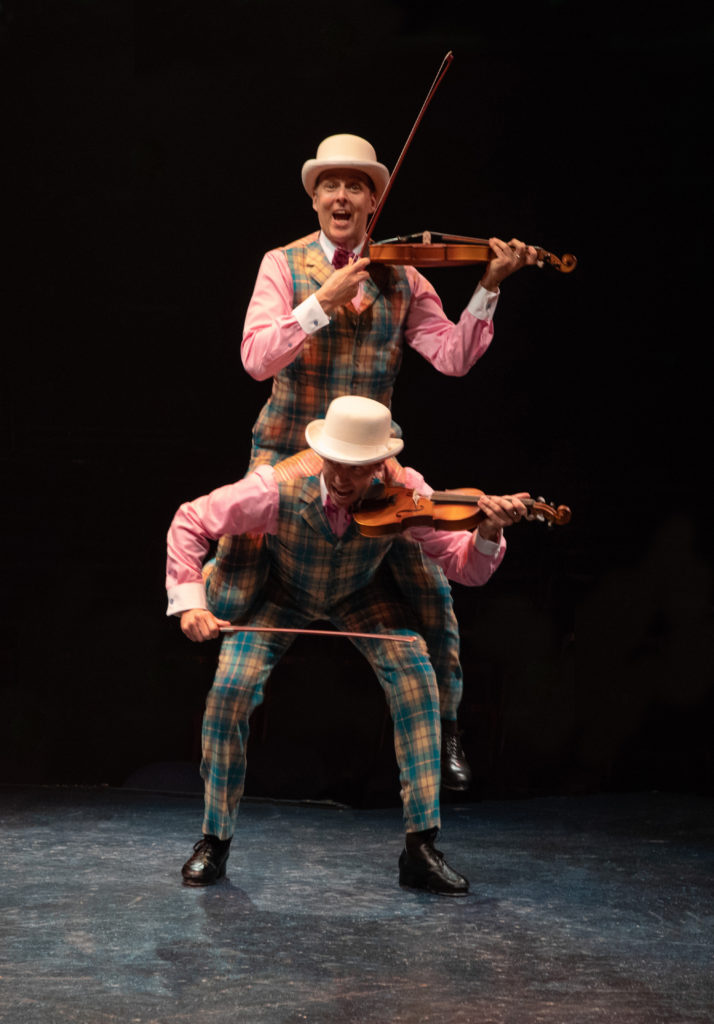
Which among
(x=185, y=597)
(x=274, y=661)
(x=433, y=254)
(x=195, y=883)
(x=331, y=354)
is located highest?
(x=433, y=254)

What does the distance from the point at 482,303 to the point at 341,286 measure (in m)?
0.40

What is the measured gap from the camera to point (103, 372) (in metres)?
4.69

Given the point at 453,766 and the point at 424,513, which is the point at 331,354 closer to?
the point at 424,513

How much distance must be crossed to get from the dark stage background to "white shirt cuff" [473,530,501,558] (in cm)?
149

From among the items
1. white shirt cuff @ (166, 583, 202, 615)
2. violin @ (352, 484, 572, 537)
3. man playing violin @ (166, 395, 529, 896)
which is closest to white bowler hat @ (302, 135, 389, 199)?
man playing violin @ (166, 395, 529, 896)

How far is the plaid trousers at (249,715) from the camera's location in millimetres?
3240

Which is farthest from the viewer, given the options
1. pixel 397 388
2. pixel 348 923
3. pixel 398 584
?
pixel 397 388

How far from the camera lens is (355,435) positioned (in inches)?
120

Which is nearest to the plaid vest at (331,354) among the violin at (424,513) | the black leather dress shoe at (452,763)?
the violin at (424,513)

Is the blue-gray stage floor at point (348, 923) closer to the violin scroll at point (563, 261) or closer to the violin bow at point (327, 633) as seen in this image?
the violin bow at point (327, 633)

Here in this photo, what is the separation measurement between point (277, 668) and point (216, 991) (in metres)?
2.29

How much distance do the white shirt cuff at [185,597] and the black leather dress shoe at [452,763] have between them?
0.81 metres

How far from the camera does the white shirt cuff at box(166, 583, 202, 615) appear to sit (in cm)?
313

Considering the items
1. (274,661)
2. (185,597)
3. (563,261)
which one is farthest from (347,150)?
(274,661)
